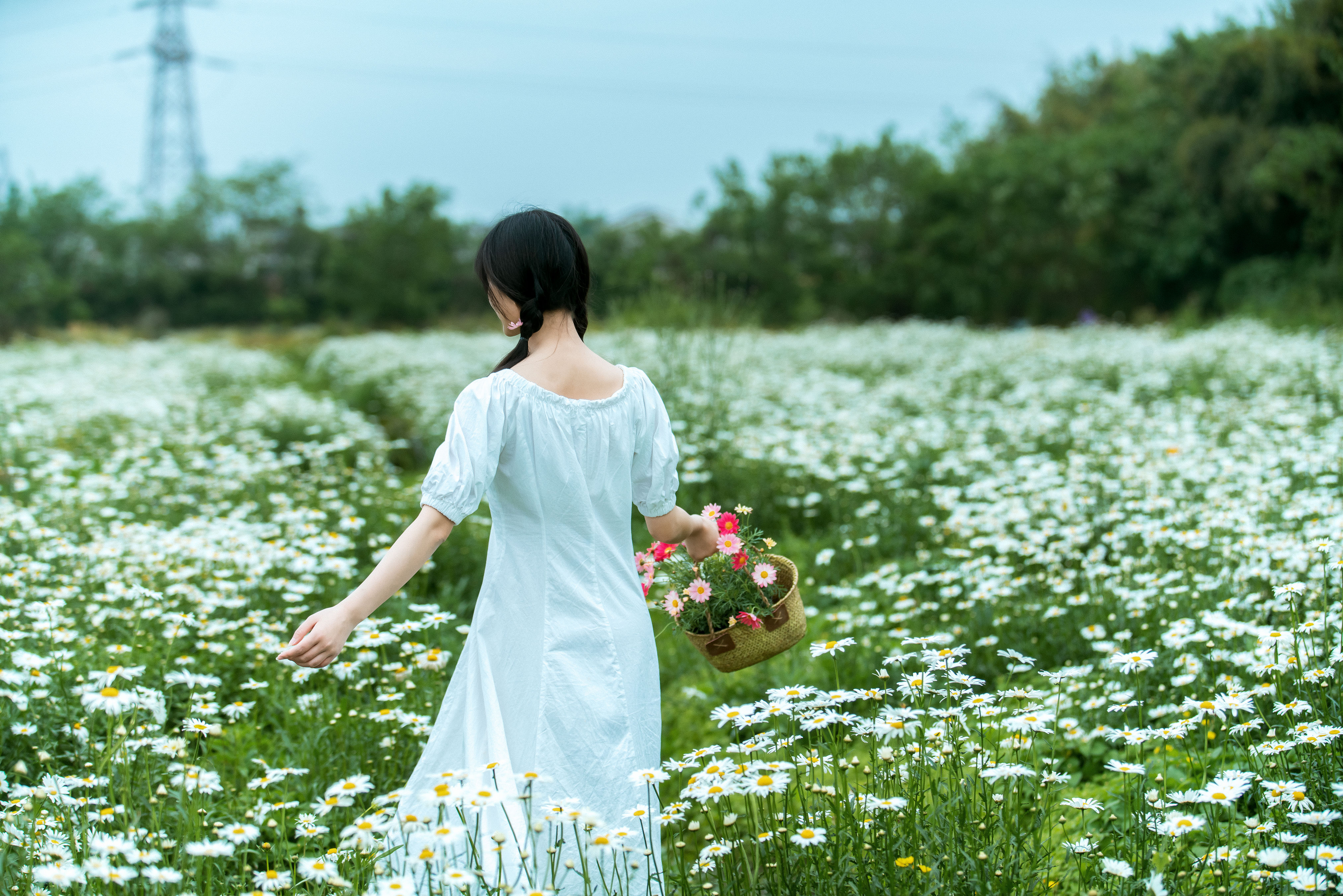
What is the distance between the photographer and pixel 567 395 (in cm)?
242

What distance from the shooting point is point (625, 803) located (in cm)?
237

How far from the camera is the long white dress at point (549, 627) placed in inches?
91.0

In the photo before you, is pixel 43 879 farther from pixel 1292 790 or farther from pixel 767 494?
pixel 767 494

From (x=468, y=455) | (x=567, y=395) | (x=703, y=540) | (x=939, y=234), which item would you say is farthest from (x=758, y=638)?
(x=939, y=234)

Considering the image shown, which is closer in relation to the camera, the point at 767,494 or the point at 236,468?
the point at 236,468

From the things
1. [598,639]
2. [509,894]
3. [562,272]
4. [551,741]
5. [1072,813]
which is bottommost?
[1072,813]

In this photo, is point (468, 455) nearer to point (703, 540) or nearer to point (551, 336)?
point (551, 336)

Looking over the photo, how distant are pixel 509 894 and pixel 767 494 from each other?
4928 millimetres

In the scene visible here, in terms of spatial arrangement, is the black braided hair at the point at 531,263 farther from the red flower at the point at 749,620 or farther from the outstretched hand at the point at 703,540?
the red flower at the point at 749,620

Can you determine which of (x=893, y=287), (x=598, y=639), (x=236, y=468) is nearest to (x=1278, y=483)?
(x=598, y=639)

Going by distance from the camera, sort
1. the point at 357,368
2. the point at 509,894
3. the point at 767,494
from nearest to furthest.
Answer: the point at 509,894, the point at 767,494, the point at 357,368

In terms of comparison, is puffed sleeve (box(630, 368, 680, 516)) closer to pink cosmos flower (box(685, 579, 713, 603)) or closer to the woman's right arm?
the woman's right arm

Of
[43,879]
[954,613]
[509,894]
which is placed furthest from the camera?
[954,613]

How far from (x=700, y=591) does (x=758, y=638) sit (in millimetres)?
205
